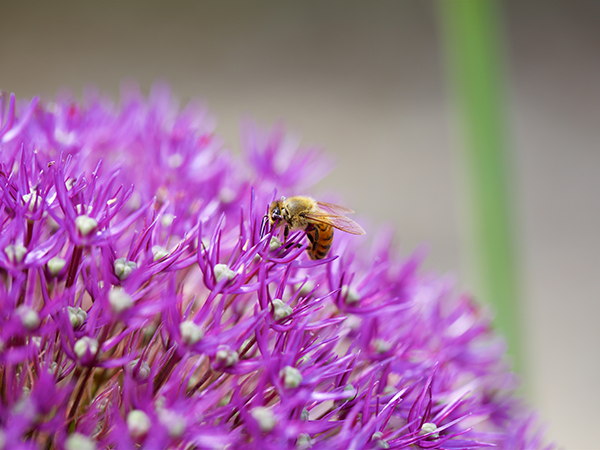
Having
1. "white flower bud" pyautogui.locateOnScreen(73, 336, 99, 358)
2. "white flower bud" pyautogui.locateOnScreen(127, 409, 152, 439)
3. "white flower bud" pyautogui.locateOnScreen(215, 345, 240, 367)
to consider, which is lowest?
"white flower bud" pyautogui.locateOnScreen(127, 409, 152, 439)

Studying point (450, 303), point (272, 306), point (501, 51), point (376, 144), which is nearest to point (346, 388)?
point (272, 306)

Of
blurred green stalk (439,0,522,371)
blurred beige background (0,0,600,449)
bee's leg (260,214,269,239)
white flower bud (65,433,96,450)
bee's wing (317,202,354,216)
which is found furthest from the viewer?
blurred beige background (0,0,600,449)

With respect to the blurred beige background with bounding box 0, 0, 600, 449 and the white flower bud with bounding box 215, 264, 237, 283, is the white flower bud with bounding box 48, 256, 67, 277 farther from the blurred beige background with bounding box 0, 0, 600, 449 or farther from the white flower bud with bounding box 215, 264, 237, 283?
the blurred beige background with bounding box 0, 0, 600, 449

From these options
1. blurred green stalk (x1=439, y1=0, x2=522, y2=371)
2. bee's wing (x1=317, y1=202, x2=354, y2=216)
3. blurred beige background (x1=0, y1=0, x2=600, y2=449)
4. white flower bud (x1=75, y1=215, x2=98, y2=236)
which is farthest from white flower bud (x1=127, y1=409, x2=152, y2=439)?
blurred beige background (x1=0, y1=0, x2=600, y2=449)

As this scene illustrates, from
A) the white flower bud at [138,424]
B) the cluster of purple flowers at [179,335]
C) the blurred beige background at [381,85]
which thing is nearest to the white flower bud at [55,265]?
the cluster of purple flowers at [179,335]

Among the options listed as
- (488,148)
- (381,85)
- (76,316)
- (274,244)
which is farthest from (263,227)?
(381,85)

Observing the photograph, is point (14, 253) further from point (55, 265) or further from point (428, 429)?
point (428, 429)
